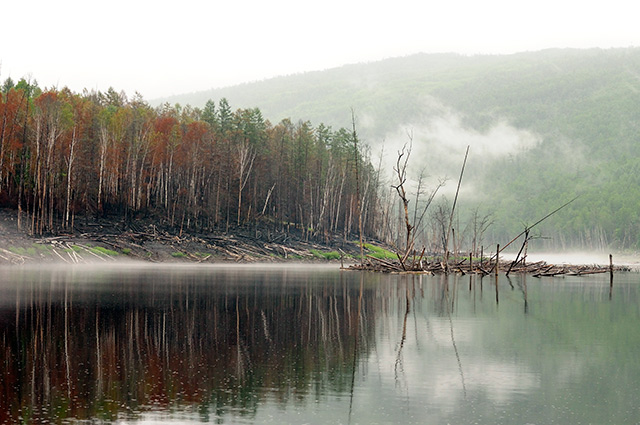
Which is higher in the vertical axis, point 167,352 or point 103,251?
point 103,251

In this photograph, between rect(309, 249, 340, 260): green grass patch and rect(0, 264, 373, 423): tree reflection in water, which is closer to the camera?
rect(0, 264, 373, 423): tree reflection in water

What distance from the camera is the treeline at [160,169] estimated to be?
73.0 metres

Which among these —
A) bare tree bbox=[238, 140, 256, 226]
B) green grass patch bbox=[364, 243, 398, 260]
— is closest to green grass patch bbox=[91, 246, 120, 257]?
bare tree bbox=[238, 140, 256, 226]

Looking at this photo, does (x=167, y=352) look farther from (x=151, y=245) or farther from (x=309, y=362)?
(x=151, y=245)

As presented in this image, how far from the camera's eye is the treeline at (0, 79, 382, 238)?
73.0 m

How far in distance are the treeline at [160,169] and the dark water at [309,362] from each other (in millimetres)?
39001

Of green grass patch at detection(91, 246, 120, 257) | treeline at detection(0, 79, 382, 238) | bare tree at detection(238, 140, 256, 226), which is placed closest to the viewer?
green grass patch at detection(91, 246, 120, 257)

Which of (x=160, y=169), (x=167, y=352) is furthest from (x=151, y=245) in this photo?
(x=167, y=352)

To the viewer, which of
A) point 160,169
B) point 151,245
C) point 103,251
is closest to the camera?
point 103,251

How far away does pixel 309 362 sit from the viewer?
16766mm

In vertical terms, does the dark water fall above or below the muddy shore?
below

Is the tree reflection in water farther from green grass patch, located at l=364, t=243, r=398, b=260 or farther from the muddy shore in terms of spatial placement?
green grass patch, located at l=364, t=243, r=398, b=260

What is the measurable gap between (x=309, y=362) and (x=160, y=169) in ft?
237

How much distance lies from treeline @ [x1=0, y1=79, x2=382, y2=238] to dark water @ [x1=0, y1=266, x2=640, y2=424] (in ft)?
128
